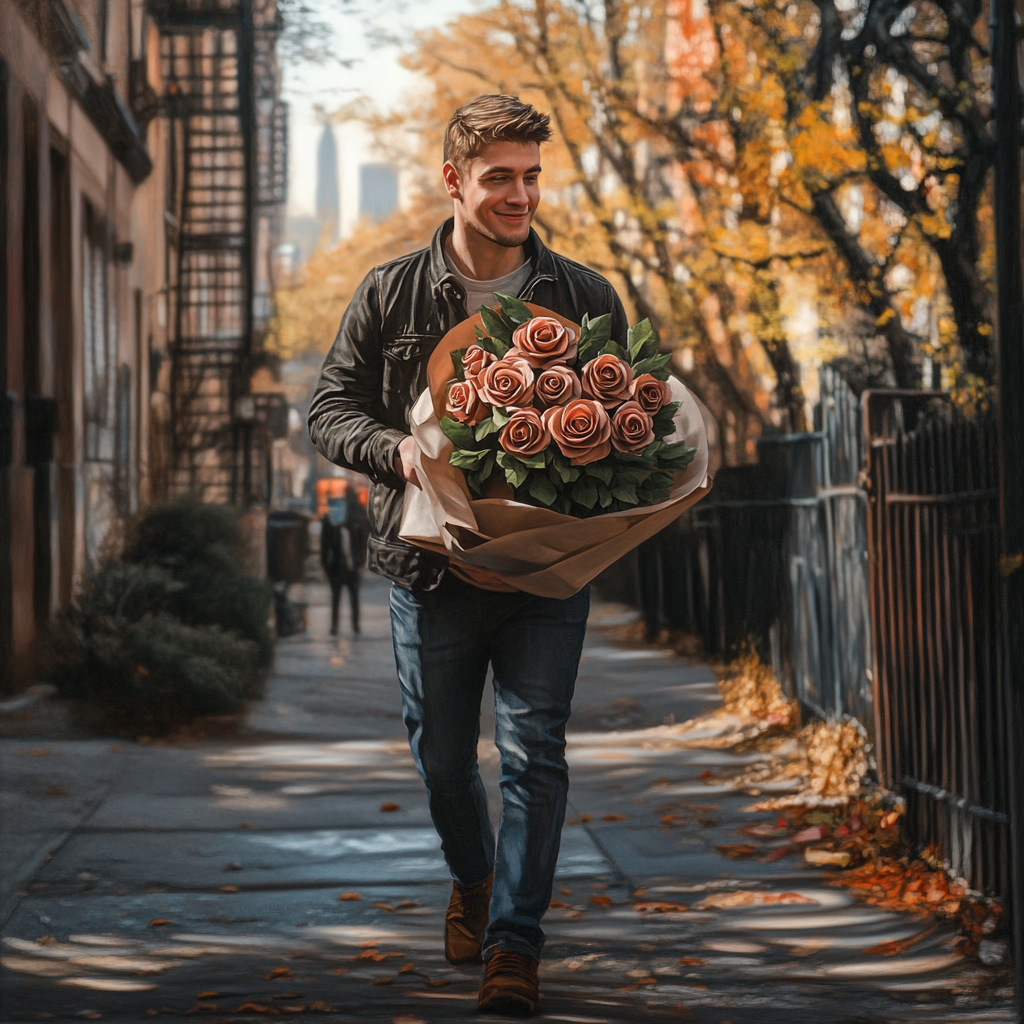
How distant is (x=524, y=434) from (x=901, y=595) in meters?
2.28

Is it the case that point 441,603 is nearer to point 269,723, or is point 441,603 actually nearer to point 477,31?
point 269,723

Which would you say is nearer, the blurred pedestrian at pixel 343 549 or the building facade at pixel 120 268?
the building facade at pixel 120 268

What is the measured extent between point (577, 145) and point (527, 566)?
6.06 m

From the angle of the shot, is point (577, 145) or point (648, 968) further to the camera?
point (577, 145)

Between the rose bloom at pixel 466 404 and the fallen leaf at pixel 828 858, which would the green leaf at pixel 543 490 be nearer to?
the rose bloom at pixel 466 404

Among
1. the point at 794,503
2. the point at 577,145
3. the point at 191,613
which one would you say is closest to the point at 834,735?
the point at 794,503

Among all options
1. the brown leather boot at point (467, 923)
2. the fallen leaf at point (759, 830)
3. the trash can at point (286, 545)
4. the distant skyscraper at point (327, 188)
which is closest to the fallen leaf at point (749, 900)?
the fallen leaf at point (759, 830)

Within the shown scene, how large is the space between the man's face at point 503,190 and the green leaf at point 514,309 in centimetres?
18

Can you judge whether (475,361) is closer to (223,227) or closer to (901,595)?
(901,595)

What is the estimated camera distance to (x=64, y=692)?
7121 mm

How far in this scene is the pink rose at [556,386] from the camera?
2971 millimetres

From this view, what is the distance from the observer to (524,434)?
2.93 metres

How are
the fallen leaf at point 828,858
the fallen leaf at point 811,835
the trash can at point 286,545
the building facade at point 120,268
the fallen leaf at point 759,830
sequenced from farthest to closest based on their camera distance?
the trash can at point 286,545
the building facade at point 120,268
the fallen leaf at point 759,830
the fallen leaf at point 811,835
the fallen leaf at point 828,858

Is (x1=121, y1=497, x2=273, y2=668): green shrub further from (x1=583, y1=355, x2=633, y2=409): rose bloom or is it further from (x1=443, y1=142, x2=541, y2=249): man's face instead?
(x1=583, y1=355, x2=633, y2=409): rose bloom
